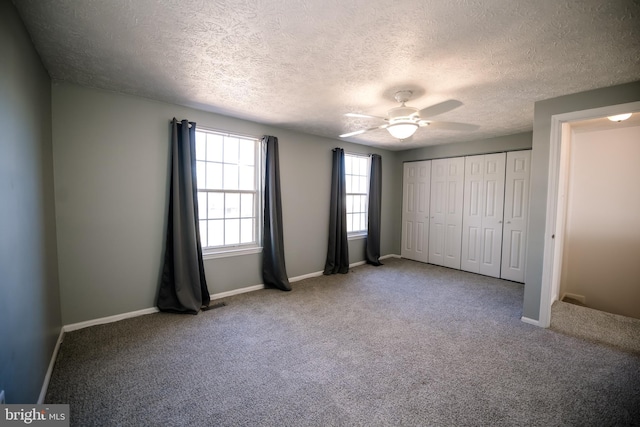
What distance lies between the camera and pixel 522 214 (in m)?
4.29

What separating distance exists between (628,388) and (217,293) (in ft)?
12.8

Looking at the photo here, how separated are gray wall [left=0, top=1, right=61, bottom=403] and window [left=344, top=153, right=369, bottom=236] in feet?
13.1

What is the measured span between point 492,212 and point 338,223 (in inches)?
103

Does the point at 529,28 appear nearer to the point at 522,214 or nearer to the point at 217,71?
the point at 217,71

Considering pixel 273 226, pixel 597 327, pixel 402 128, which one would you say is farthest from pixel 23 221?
pixel 597 327

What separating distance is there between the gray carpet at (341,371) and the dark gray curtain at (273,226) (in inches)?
25.9

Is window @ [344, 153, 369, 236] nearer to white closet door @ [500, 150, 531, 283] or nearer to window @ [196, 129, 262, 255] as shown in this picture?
window @ [196, 129, 262, 255]

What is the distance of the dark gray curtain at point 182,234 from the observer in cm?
304

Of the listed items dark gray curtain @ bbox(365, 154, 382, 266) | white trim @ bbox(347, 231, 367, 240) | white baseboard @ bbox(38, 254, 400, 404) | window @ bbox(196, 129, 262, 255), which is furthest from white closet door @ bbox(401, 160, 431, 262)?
window @ bbox(196, 129, 262, 255)

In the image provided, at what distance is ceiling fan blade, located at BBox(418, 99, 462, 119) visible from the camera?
282 centimetres

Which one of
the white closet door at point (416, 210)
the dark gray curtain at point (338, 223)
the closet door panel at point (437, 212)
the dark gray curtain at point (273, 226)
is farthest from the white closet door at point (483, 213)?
the dark gray curtain at point (273, 226)

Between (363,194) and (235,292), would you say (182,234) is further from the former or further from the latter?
(363,194)

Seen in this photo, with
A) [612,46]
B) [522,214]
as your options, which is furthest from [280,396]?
[522,214]

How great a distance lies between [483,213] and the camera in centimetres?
473
